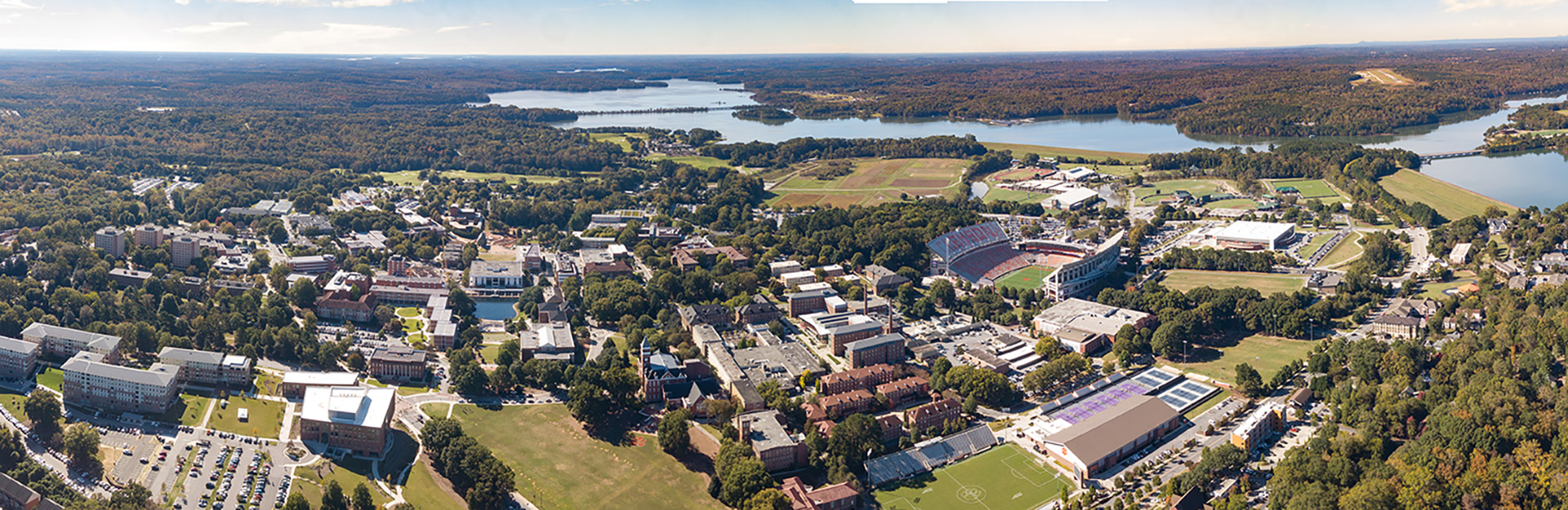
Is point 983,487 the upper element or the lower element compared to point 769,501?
lower

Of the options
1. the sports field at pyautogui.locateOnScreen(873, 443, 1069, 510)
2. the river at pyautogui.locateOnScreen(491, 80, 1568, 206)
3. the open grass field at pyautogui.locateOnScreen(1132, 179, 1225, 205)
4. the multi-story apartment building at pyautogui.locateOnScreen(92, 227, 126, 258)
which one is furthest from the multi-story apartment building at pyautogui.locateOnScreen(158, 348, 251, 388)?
the river at pyautogui.locateOnScreen(491, 80, 1568, 206)

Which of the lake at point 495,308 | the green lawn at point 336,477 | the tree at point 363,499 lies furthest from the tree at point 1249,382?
the lake at point 495,308

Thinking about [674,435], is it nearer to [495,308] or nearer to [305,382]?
[305,382]

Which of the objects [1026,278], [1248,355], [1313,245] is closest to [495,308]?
[1026,278]

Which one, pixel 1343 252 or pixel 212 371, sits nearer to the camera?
pixel 212 371

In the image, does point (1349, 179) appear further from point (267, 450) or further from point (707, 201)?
point (267, 450)

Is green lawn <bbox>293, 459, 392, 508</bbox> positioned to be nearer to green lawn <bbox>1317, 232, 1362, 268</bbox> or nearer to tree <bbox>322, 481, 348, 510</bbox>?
tree <bbox>322, 481, 348, 510</bbox>
